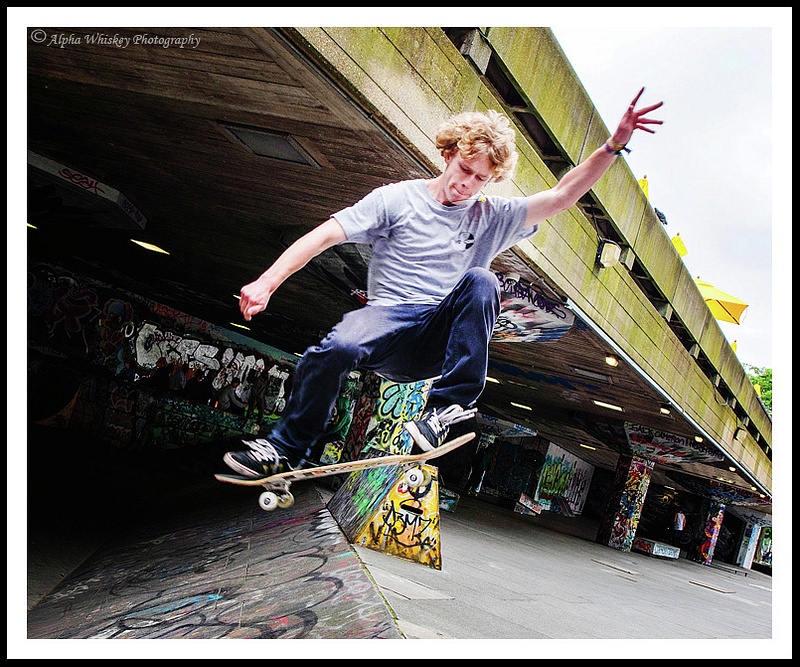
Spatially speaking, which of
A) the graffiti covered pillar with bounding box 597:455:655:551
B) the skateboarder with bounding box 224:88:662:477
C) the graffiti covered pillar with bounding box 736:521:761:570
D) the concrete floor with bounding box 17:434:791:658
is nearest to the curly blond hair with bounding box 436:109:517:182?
the skateboarder with bounding box 224:88:662:477

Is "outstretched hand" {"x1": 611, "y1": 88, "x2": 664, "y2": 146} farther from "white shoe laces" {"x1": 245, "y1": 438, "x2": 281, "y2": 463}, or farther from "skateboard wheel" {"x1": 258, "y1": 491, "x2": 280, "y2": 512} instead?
"skateboard wheel" {"x1": 258, "y1": 491, "x2": 280, "y2": 512}

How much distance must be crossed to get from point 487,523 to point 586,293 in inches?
403

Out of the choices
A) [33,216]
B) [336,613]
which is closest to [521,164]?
[336,613]

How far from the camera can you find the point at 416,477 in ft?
22.9

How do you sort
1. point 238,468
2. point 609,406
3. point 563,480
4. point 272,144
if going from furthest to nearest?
1. point 563,480
2. point 609,406
3. point 272,144
4. point 238,468

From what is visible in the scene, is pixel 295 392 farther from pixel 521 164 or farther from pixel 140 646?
pixel 521 164

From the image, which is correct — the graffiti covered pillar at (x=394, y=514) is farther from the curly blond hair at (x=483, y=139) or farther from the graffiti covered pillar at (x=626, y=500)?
the graffiti covered pillar at (x=626, y=500)

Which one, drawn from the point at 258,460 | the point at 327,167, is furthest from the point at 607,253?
the point at 258,460

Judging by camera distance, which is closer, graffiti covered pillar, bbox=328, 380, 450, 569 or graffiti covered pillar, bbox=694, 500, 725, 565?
graffiti covered pillar, bbox=328, 380, 450, 569

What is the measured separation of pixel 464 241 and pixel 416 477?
127 inches

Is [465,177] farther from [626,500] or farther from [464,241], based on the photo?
[626,500]

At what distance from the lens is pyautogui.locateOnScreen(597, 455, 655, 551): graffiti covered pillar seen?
20406 millimetres

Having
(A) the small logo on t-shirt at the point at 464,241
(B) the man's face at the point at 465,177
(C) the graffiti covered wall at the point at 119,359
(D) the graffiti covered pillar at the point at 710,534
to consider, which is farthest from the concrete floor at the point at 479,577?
(D) the graffiti covered pillar at the point at 710,534

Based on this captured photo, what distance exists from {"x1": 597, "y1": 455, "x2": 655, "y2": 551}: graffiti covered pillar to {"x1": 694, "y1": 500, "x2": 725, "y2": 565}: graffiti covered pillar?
30.9ft
